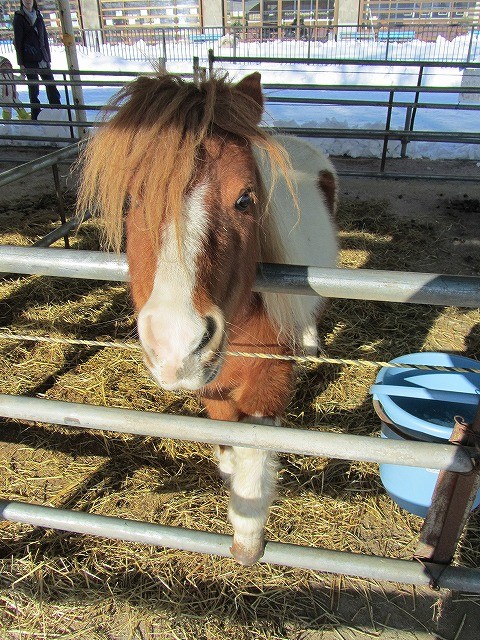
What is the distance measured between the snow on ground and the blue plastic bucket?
4.43ft

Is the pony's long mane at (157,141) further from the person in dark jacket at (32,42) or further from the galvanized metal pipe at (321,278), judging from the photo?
the person in dark jacket at (32,42)

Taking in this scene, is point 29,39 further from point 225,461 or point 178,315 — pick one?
point 178,315

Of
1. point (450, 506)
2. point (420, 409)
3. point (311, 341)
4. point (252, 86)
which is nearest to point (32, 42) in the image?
point (311, 341)

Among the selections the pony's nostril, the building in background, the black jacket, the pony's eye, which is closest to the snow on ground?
the pony's eye

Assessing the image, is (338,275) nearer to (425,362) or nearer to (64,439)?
(425,362)

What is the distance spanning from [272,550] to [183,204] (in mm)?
1149

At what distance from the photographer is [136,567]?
2.13 metres

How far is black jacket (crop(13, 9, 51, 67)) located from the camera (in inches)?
336

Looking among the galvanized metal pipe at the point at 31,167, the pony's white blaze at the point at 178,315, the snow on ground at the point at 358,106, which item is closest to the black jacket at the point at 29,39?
the snow on ground at the point at 358,106

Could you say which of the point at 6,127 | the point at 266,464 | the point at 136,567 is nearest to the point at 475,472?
the point at 266,464

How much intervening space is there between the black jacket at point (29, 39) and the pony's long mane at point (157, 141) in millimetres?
9110

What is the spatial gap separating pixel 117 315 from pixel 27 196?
11.6 feet

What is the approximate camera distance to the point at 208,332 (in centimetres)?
123

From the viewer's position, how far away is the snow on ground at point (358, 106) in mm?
8422
